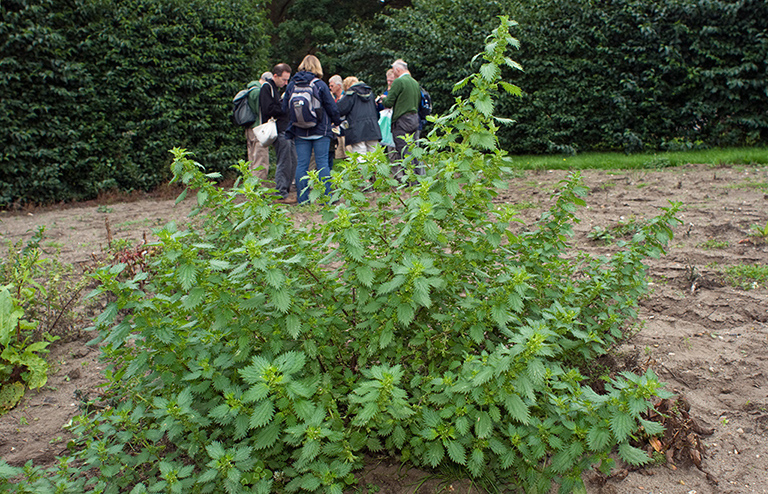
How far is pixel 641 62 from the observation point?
31.2 feet

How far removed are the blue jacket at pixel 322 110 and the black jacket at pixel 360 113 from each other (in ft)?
1.43

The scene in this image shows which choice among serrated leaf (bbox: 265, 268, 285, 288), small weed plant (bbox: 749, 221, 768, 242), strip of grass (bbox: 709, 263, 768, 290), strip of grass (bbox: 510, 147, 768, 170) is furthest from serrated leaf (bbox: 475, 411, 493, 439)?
strip of grass (bbox: 510, 147, 768, 170)

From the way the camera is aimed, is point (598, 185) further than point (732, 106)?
No

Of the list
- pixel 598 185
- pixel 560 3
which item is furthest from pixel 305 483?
pixel 560 3

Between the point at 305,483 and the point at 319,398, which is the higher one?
the point at 319,398

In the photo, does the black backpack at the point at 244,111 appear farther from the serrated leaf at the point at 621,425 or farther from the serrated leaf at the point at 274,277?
the serrated leaf at the point at 621,425

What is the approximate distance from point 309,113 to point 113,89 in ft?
12.9

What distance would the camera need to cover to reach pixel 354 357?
2.40m

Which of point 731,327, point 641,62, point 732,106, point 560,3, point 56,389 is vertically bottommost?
point 56,389

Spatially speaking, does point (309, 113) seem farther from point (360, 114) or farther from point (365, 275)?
point (365, 275)

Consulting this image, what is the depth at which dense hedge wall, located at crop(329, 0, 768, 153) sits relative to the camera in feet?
29.4

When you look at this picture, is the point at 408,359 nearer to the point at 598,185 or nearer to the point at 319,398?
the point at 319,398

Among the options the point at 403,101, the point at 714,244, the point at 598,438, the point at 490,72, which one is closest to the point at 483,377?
the point at 598,438

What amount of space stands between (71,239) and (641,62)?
32.4ft
